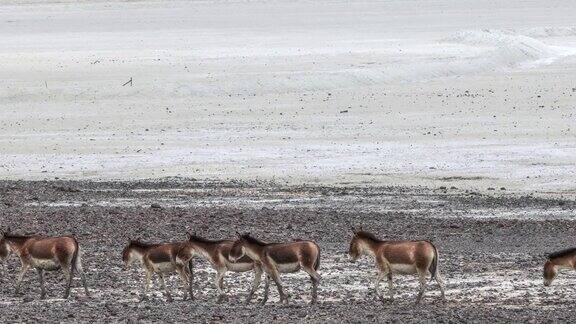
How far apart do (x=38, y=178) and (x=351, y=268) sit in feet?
36.8

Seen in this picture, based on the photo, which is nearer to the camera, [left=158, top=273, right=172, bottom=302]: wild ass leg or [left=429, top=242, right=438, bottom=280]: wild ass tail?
[left=429, top=242, right=438, bottom=280]: wild ass tail

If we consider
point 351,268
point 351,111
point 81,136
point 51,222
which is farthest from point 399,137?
point 351,268

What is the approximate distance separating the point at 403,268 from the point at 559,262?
5.28 ft

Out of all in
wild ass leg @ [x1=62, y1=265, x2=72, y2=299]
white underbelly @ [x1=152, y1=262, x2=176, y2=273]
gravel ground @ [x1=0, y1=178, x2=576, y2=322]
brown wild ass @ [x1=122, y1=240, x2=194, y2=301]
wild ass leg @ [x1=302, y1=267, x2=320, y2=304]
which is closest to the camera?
gravel ground @ [x1=0, y1=178, x2=576, y2=322]

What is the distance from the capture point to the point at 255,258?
13953mm

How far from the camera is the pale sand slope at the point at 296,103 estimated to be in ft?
88.0

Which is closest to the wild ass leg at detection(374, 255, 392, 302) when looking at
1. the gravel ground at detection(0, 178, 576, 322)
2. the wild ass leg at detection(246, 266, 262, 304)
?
the gravel ground at detection(0, 178, 576, 322)

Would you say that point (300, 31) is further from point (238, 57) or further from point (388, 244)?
point (388, 244)

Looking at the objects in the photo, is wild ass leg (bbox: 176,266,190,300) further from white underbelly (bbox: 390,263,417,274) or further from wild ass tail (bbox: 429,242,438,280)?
wild ass tail (bbox: 429,242,438,280)

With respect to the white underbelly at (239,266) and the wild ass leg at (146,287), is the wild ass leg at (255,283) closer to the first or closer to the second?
the white underbelly at (239,266)

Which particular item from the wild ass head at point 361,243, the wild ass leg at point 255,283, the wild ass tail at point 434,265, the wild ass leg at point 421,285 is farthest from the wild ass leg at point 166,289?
the wild ass tail at point 434,265

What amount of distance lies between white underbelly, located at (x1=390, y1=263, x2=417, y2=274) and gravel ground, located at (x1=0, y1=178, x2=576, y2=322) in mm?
320

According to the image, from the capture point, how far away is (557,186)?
933 inches

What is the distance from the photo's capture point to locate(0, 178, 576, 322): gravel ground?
13109 mm
